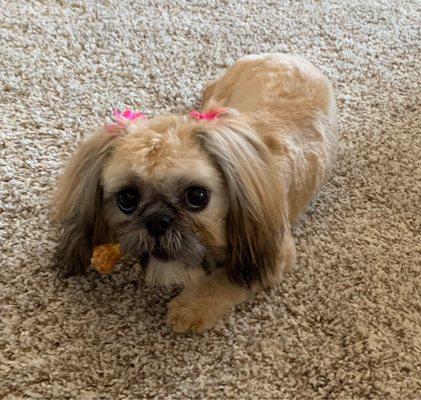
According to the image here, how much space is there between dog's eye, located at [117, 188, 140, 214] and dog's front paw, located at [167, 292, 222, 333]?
296 millimetres

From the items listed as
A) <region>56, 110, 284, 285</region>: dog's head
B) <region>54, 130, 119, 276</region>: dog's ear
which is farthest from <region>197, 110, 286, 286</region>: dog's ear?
<region>54, 130, 119, 276</region>: dog's ear

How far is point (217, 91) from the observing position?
5.53 ft

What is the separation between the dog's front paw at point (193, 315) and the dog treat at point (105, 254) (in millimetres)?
177

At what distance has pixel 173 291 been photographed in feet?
4.52

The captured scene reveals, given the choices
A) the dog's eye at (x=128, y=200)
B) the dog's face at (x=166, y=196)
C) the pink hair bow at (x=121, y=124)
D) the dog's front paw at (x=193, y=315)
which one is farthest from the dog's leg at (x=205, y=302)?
the pink hair bow at (x=121, y=124)

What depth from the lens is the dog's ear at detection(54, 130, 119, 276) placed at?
3.73ft

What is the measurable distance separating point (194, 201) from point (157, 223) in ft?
0.27

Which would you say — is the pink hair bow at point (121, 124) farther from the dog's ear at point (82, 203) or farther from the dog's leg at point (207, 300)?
the dog's leg at point (207, 300)

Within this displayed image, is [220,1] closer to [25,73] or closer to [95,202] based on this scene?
[25,73]

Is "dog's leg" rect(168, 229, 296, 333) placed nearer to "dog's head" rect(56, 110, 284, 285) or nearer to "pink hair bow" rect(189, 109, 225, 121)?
"dog's head" rect(56, 110, 284, 285)

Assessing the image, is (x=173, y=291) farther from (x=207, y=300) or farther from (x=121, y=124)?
(x=121, y=124)

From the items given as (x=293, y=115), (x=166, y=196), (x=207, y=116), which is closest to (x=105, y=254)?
(x=166, y=196)

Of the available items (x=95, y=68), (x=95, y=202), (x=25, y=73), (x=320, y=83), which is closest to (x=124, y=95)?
(x=95, y=68)

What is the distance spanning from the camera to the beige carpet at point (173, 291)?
1.22 m
